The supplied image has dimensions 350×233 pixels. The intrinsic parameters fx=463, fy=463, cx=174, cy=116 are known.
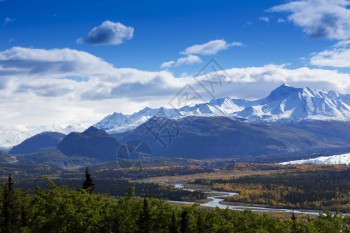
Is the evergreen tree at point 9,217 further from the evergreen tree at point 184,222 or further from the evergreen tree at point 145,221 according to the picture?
the evergreen tree at point 184,222

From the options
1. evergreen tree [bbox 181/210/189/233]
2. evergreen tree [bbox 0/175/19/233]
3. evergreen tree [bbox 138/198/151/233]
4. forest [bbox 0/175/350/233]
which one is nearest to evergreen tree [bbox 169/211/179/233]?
forest [bbox 0/175/350/233]

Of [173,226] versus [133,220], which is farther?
[133,220]

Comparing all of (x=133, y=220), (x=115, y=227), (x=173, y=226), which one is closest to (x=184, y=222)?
(x=173, y=226)

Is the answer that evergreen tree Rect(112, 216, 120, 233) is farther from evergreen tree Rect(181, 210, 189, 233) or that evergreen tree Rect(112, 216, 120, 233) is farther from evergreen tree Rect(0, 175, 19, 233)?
evergreen tree Rect(0, 175, 19, 233)

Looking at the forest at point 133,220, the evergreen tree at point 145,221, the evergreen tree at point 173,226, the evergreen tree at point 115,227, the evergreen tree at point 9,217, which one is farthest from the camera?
the evergreen tree at point 9,217

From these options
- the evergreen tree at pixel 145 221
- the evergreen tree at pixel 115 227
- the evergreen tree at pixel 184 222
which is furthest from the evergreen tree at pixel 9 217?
the evergreen tree at pixel 184 222

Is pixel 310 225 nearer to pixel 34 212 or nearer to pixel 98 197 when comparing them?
pixel 98 197

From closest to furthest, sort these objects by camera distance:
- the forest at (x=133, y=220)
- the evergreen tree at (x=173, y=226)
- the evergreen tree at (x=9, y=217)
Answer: the evergreen tree at (x=173, y=226), the forest at (x=133, y=220), the evergreen tree at (x=9, y=217)

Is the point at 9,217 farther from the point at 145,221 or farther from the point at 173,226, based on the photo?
the point at 173,226

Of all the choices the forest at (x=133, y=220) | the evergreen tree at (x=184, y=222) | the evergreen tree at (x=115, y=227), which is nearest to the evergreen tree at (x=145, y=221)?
the forest at (x=133, y=220)

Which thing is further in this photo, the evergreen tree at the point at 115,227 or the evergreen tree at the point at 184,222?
the evergreen tree at the point at 184,222

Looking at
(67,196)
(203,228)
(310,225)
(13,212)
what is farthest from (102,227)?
(310,225)
